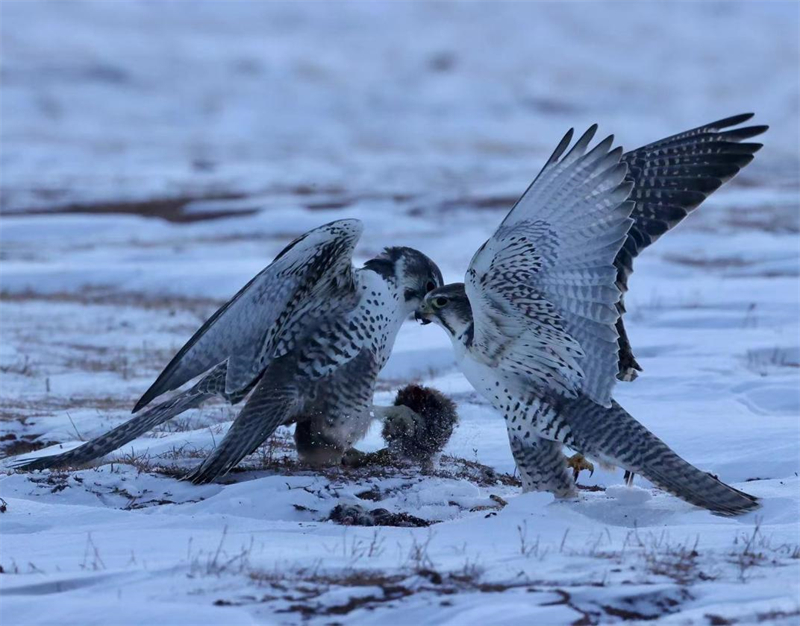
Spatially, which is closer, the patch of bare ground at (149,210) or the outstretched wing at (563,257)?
the outstretched wing at (563,257)

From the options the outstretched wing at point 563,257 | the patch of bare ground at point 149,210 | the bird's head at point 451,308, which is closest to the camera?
the outstretched wing at point 563,257

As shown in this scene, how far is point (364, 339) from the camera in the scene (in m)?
6.30

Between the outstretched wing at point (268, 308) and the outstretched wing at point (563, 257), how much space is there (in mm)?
932

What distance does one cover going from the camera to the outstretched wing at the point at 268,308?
583 cm

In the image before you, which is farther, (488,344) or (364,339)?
(364,339)

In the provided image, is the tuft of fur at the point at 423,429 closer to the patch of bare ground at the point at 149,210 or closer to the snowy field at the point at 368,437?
the snowy field at the point at 368,437

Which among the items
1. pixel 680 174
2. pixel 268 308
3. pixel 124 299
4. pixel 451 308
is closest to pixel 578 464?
pixel 451 308

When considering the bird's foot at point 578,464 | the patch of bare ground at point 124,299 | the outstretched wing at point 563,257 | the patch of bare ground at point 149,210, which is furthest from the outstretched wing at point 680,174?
the patch of bare ground at point 149,210

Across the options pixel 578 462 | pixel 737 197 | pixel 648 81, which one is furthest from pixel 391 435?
pixel 648 81

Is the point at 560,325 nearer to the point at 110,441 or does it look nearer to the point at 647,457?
the point at 647,457

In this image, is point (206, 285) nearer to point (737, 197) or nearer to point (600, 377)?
point (600, 377)

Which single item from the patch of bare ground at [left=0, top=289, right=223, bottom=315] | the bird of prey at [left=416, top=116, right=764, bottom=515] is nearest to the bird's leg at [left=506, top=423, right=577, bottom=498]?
the bird of prey at [left=416, top=116, right=764, bottom=515]

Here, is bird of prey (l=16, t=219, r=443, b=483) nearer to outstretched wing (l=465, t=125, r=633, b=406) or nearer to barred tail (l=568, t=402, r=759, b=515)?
outstretched wing (l=465, t=125, r=633, b=406)

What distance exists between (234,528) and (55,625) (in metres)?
1.28
